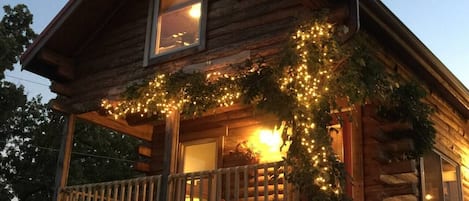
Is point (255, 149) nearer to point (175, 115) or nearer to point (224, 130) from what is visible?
point (224, 130)

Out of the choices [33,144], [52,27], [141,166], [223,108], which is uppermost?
[33,144]

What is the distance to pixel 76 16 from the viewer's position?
33.4 ft

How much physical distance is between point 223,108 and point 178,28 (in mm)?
1550

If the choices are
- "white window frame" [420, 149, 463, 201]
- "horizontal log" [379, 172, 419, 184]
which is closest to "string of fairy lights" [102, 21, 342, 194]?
"horizontal log" [379, 172, 419, 184]

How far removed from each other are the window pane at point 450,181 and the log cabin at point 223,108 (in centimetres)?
2

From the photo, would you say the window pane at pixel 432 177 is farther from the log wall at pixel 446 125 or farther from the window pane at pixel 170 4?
the window pane at pixel 170 4

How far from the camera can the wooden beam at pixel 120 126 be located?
10.0m

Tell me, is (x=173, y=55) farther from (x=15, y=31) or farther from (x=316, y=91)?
(x=15, y=31)

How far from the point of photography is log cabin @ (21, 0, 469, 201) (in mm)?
7770

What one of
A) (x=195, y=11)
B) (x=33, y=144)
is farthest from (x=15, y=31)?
(x=195, y=11)

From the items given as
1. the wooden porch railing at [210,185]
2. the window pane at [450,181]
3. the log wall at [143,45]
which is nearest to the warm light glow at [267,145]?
the wooden porch railing at [210,185]

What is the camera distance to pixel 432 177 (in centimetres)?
916

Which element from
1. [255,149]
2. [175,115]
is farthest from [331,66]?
[255,149]

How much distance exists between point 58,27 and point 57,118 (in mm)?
17340
